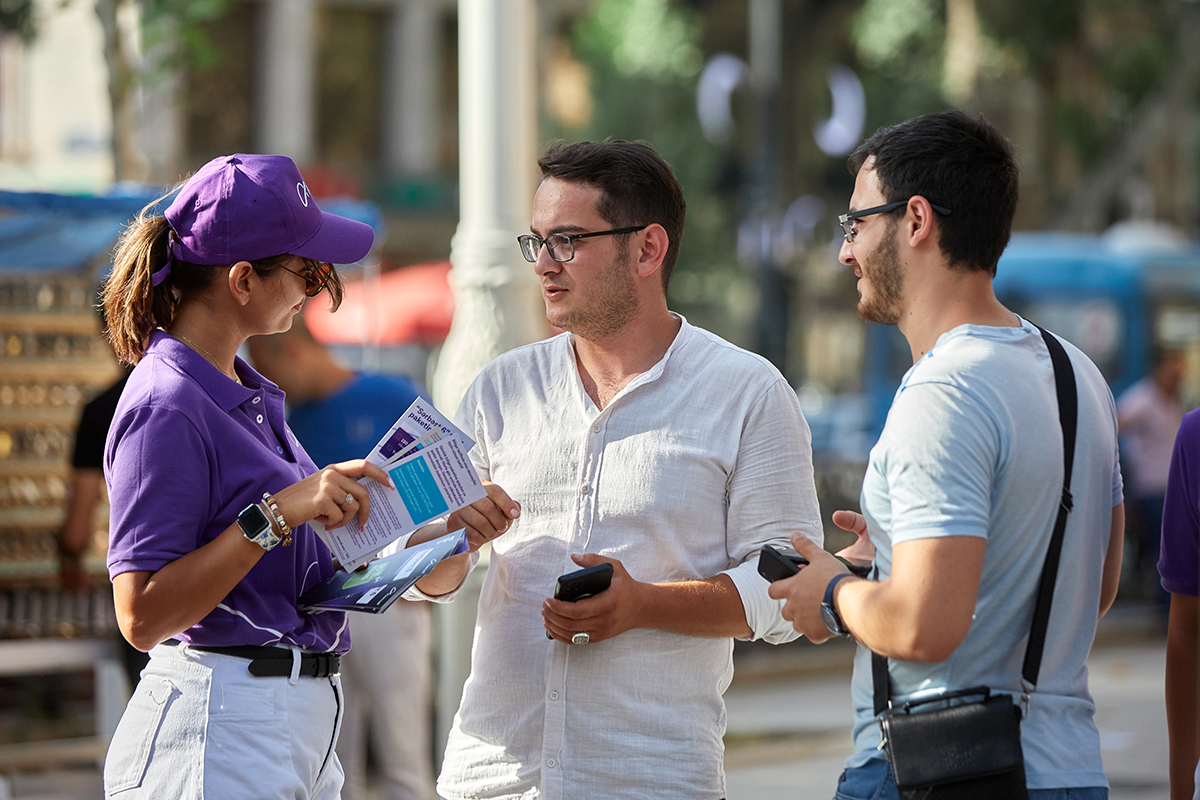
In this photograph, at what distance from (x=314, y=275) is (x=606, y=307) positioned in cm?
64

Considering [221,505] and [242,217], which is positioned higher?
[242,217]

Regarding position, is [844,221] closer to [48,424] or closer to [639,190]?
[639,190]

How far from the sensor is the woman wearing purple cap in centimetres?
231

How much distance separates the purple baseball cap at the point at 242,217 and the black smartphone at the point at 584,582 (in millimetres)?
748

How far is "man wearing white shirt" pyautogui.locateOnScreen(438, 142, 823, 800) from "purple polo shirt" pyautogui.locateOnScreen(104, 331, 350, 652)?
42cm

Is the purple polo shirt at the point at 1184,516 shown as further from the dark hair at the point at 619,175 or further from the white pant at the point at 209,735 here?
the white pant at the point at 209,735

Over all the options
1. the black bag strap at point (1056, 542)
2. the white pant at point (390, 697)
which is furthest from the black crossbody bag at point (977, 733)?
the white pant at point (390, 697)

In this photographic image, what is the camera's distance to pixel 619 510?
2.76 m

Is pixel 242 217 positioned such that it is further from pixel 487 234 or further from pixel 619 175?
pixel 487 234

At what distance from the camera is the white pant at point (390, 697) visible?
5.01 meters

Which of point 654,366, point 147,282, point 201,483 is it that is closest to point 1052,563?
point 654,366

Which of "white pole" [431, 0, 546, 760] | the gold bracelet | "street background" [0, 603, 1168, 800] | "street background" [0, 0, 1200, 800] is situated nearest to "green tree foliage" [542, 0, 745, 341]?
"street background" [0, 0, 1200, 800]

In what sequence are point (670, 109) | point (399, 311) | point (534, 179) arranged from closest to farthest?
point (534, 179) < point (399, 311) < point (670, 109)

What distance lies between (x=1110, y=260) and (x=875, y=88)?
428 inches
